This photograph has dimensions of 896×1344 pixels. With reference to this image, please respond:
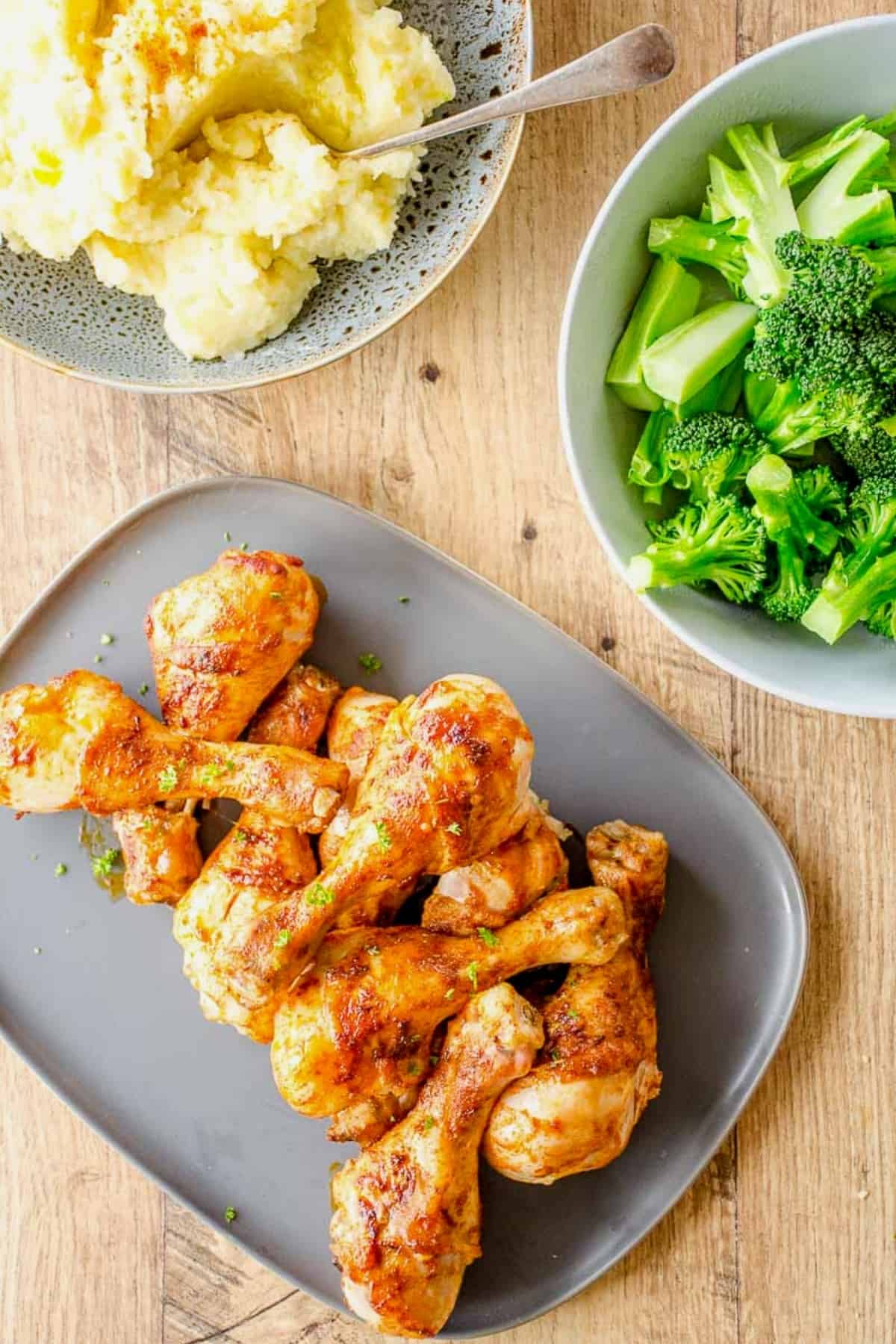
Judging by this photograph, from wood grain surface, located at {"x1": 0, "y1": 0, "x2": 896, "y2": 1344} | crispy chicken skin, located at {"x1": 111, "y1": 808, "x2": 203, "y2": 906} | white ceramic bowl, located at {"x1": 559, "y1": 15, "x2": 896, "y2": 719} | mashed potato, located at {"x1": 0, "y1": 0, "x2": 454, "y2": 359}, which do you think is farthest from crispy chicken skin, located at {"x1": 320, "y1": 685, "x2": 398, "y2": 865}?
mashed potato, located at {"x1": 0, "y1": 0, "x2": 454, "y2": 359}

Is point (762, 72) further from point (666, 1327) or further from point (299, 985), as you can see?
point (666, 1327)

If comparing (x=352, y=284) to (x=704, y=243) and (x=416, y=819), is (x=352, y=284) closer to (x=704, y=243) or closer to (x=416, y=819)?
(x=704, y=243)

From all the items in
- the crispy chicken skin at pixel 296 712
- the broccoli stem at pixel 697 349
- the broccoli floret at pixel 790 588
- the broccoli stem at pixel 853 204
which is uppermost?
the broccoli stem at pixel 853 204

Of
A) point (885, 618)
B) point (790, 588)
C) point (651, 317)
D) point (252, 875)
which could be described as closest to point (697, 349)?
point (651, 317)

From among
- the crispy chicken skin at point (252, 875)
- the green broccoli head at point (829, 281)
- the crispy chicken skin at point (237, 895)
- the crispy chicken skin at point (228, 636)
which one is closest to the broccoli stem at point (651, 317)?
the green broccoli head at point (829, 281)

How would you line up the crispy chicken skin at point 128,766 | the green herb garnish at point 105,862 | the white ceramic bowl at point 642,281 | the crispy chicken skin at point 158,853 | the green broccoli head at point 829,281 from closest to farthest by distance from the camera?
the green broccoli head at point 829,281
the white ceramic bowl at point 642,281
the crispy chicken skin at point 128,766
the crispy chicken skin at point 158,853
the green herb garnish at point 105,862

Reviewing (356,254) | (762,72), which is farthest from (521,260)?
(762,72)

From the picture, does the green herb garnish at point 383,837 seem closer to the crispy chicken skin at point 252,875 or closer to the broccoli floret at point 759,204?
the crispy chicken skin at point 252,875
